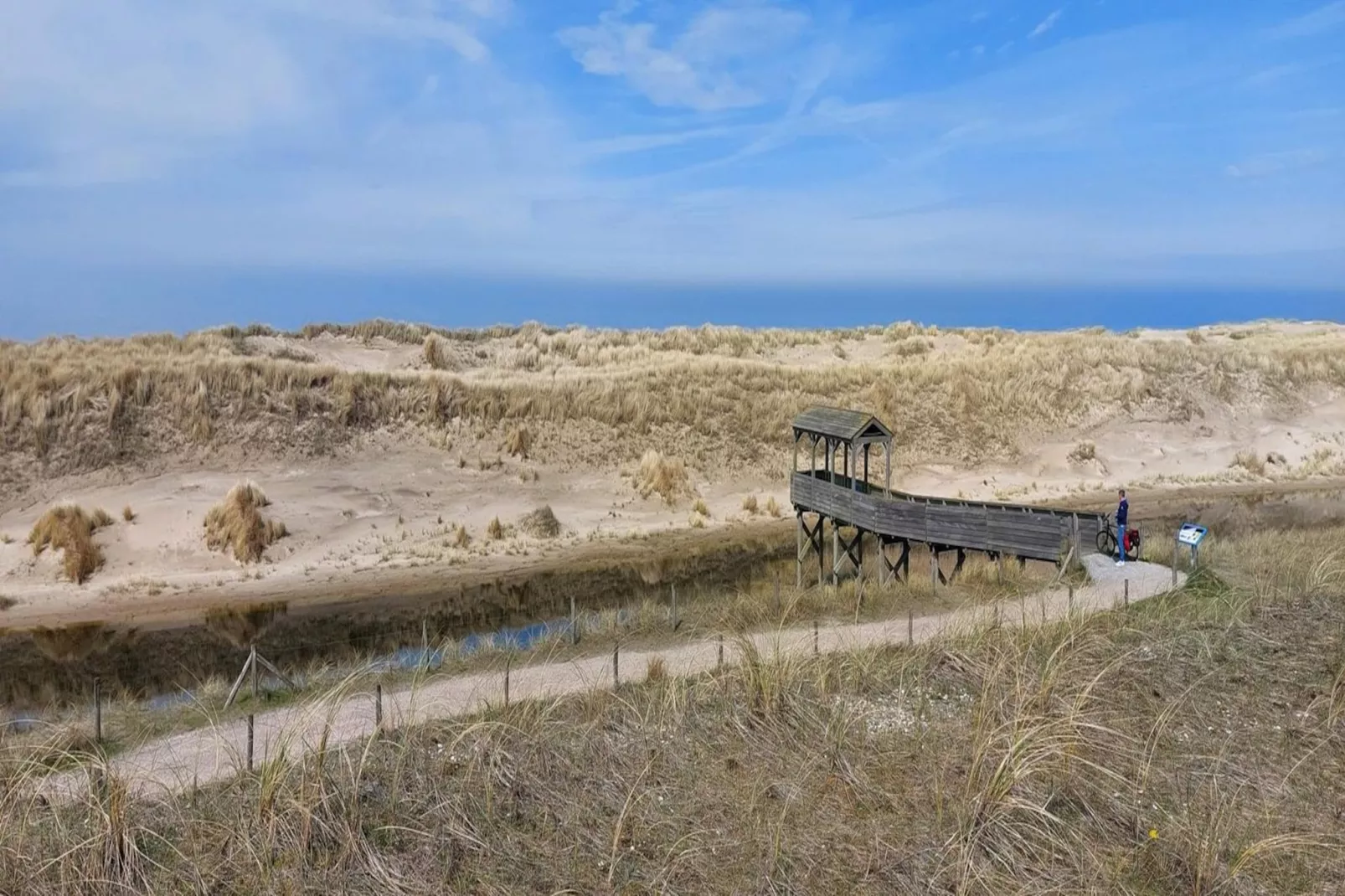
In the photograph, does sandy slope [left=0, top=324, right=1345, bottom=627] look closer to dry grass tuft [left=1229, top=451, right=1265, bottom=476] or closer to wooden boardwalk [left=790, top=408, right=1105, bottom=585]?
dry grass tuft [left=1229, top=451, right=1265, bottom=476]

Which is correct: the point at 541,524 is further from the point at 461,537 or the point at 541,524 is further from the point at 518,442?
the point at 518,442

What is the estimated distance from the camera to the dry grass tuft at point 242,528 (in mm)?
26891

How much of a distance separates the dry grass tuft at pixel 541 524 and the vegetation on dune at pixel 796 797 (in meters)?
19.4

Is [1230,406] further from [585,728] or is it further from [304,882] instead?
[304,882]

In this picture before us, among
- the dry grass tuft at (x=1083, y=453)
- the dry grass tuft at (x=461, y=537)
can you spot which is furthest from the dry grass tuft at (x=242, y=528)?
the dry grass tuft at (x=1083, y=453)

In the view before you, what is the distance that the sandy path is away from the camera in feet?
31.3

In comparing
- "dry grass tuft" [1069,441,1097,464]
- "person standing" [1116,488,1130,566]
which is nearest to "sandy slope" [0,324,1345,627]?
"dry grass tuft" [1069,441,1097,464]

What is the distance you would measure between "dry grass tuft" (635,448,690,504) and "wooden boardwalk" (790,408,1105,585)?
27.8 feet

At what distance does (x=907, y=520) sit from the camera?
2270 centimetres

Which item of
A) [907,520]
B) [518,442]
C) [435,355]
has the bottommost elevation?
[907,520]

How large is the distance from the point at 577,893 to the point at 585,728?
3.06 m

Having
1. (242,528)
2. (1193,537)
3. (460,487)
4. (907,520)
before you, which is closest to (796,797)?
(1193,537)

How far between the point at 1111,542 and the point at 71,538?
2745 centimetres

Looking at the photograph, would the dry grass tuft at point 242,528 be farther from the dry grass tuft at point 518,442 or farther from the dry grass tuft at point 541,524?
the dry grass tuft at point 518,442
